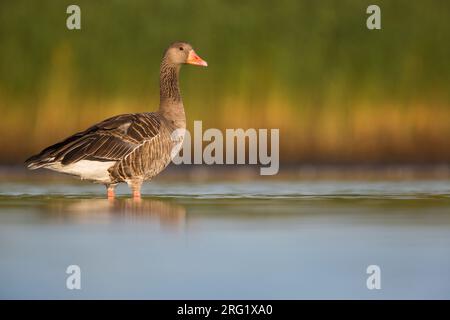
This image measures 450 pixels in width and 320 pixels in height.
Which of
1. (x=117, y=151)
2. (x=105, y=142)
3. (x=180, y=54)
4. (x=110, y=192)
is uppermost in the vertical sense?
(x=180, y=54)

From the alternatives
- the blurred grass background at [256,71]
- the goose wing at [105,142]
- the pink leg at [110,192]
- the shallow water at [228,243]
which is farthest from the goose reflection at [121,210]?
the blurred grass background at [256,71]

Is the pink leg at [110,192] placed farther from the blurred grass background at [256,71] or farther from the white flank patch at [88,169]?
the blurred grass background at [256,71]

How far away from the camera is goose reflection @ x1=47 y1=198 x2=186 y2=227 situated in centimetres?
1159

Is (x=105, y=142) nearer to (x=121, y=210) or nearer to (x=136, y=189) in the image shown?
(x=136, y=189)

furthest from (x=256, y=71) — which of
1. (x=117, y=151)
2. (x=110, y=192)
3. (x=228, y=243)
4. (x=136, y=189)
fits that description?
(x=228, y=243)

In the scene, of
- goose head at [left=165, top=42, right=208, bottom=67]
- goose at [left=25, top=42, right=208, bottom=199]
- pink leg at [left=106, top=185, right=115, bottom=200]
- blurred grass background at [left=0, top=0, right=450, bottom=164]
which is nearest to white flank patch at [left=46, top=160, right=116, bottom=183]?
goose at [left=25, top=42, right=208, bottom=199]

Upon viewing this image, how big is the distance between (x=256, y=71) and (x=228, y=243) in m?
10.0

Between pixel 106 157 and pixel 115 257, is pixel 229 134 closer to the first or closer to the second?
pixel 106 157

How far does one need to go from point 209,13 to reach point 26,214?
917cm

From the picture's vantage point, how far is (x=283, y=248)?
10.0 meters

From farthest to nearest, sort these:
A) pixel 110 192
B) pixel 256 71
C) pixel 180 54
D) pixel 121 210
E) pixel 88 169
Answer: pixel 256 71 < pixel 180 54 < pixel 110 192 < pixel 88 169 < pixel 121 210

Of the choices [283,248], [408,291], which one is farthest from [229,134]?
[408,291]

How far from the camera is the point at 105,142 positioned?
13.4 m

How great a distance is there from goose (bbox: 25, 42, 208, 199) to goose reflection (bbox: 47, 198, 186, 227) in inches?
13.8
